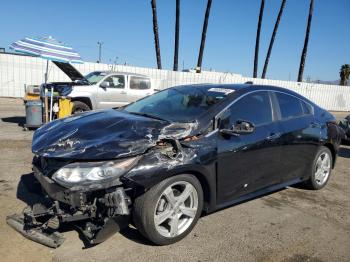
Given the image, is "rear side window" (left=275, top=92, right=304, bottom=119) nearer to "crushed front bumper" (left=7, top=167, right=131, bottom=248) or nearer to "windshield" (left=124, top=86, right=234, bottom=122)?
"windshield" (left=124, top=86, right=234, bottom=122)

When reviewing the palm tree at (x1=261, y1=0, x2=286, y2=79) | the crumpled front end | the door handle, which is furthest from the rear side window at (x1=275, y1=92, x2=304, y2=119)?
the palm tree at (x1=261, y1=0, x2=286, y2=79)

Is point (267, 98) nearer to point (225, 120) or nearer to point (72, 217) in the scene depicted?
point (225, 120)

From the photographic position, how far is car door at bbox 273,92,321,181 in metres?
4.77

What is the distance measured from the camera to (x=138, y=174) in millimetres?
3178

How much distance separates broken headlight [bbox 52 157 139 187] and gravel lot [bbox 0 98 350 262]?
0.69 meters

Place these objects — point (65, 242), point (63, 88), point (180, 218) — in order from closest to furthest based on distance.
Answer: point (65, 242) < point (180, 218) < point (63, 88)

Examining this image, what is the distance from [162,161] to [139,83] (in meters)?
9.59

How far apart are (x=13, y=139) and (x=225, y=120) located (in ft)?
19.7

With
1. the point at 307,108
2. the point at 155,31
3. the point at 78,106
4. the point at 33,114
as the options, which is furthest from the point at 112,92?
the point at 155,31

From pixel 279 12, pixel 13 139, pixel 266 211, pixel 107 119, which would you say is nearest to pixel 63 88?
pixel 13 139

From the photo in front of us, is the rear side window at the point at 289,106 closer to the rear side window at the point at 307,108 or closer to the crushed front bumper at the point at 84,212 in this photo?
the rear side window at the point at 307,108

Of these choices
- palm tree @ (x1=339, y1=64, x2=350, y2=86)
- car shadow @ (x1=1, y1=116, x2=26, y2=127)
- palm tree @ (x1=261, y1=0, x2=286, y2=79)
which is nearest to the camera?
car shadow @ (x1=1, y1=116, x2=26, y2=127)

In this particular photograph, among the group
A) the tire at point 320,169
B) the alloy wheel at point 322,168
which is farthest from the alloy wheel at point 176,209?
the alloy wheel at point 322,168

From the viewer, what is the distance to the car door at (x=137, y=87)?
12328 mm
